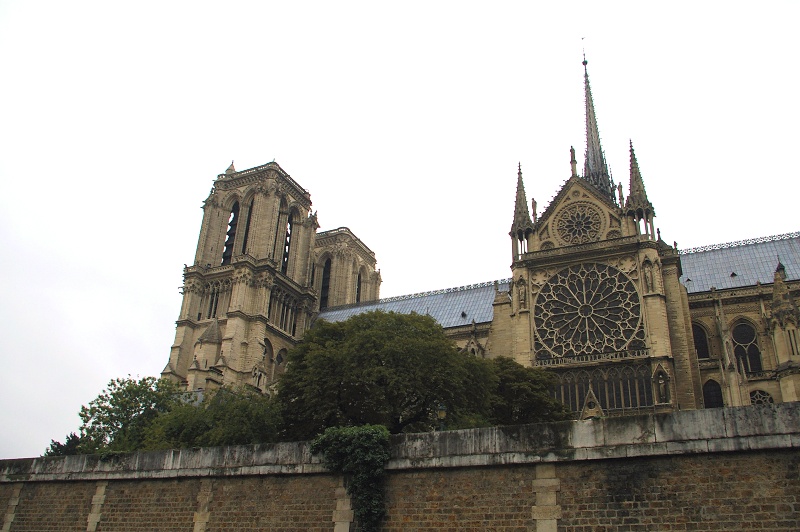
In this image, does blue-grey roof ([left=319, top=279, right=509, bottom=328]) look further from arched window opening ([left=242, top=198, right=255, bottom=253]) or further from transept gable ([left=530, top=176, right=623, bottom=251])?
transept gable ([left=530, top=176, right=623, bottom=251])

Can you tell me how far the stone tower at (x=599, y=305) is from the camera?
1373 inches

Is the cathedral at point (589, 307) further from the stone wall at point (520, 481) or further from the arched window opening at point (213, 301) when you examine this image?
the stone wall at point (520, 481)

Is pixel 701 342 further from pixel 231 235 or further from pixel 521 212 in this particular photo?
pixel 231 235

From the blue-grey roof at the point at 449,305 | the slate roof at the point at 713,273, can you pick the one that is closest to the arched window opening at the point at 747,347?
the slate roof at the point at 713,273

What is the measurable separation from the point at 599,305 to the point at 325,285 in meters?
37.1

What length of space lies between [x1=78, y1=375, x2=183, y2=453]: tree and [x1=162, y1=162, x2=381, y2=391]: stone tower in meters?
5.94

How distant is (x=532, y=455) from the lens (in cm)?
1294

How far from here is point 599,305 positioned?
124 ft

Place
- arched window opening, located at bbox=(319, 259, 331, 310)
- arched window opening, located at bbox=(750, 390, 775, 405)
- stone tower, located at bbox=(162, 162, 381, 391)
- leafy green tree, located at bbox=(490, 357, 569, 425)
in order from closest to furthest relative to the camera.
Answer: leafy green tree, located at bbox=(490, 357, 569, 425)
arched window opening, located at bbox=(750, 390, 775, 405)
stone tower, located at bbox=(162, 162, 381, 391)
arched window opening, located at bbox=(319, 259, 331, 310)

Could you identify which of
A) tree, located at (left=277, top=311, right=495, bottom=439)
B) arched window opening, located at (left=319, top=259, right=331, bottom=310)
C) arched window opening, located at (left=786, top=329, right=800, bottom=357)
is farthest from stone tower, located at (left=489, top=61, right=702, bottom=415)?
arched window opening, located at (left=319, top=259, right=331, bottom=310)

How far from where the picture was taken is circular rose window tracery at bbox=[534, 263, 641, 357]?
36656 millimetres

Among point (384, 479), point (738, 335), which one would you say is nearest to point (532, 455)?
point (384, 479)

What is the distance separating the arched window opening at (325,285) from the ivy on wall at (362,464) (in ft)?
175

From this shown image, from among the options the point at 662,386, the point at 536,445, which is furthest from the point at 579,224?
the point at 536,445
